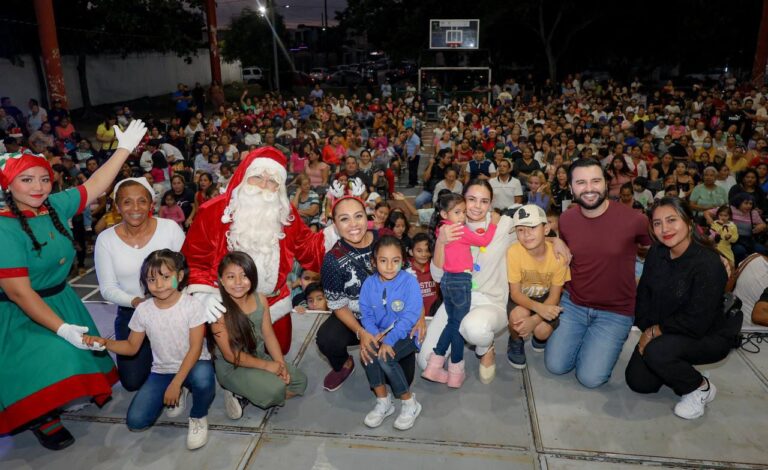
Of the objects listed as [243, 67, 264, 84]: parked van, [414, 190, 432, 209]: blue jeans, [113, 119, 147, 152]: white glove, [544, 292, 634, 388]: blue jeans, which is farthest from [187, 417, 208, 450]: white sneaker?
[243, 67, 264, 84]: parked van

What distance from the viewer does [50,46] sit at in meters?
15.6

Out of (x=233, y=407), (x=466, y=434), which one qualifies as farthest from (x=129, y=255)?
(x=466, y=434)

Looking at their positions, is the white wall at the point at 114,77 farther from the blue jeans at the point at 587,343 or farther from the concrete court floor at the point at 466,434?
the blue jeans at the point at 587,343

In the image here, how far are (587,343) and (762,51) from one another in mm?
23692

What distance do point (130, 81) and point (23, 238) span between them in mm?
29089

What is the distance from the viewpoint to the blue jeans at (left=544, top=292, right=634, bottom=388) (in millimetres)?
3705

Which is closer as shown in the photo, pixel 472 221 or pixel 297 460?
pixel 297 460

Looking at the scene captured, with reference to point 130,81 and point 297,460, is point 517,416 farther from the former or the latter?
point 130,81

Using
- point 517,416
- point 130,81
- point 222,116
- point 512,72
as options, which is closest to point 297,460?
point 517,416

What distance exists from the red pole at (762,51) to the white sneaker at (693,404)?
22687mm

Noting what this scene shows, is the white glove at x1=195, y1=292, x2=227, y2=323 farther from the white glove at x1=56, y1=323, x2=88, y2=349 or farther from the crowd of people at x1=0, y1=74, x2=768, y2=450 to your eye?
the white glove at x1=56, y1=323, x2=88, y2=349

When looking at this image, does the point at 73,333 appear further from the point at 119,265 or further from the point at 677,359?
the point at 677,359

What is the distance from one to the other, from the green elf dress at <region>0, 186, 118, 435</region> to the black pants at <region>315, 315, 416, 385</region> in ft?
4.60

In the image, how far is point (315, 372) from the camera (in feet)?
13.3
